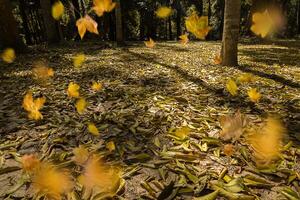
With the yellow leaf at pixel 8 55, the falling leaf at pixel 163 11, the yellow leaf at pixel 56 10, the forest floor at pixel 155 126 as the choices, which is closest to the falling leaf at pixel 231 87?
the forest floor at pixel 155 126

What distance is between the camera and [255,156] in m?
2.97

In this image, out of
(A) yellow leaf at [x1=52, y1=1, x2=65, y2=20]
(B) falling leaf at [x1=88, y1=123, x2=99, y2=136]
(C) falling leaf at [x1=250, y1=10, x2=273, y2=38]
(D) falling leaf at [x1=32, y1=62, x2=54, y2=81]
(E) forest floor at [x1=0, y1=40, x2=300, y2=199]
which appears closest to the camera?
(E) forest floor at [x1=0, y1=40, x2=300, y2=199]

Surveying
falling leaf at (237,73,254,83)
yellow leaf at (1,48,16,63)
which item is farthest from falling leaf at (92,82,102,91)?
yellow leaf at (1,48,16,63)

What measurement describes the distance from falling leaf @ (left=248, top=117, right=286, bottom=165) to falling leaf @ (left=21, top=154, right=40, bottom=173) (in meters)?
2.24

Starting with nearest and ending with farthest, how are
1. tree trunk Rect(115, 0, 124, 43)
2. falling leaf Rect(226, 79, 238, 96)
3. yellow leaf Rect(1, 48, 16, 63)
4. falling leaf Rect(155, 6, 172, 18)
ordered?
falling leaf Rect(226, 79, 238, 96)
yellow leaf Rect(1, 48, 16, 63)
tree trunk Rect(115, 0, 124, 43)
falling leaf Rect(155, 6, 172, 18)

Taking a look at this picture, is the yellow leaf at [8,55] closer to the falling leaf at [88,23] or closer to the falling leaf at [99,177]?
the falling leaf at [88,23]

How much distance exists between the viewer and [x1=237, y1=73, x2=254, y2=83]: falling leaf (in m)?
5.83

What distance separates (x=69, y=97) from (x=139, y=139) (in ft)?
6.73

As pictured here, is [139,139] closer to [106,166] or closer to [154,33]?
[106,166]

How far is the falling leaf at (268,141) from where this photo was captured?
296 centimetres

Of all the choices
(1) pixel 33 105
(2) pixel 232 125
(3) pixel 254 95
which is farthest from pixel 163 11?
(2) pixel 232 125

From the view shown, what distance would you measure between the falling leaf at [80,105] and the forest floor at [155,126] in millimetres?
106

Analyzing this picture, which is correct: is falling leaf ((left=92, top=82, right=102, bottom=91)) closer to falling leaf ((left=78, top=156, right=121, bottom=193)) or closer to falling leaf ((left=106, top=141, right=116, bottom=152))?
falling leaf ((left=106, top=141, right=116, bottom=152))

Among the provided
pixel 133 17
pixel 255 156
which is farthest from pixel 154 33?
pixel 255 156
